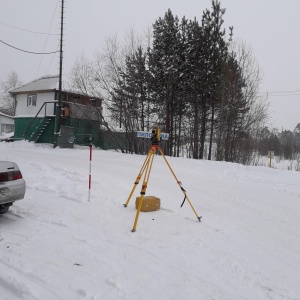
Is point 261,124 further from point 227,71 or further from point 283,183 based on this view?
point 283,183

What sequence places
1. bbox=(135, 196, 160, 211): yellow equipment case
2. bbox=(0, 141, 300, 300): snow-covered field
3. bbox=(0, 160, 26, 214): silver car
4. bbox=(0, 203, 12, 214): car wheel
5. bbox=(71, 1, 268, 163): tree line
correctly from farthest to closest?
bbox=(71, 1, 268, 163): tree line
bbox=(135, 196, 160, 211): yellow equipment case
bbox=(0, 203, 12, 214): car wheel
bbox=(0, 160, 26, 214): silver car
bbox=(0, 141, 300, 300): snow-covered field

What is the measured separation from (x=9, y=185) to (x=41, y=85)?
25.8 metres

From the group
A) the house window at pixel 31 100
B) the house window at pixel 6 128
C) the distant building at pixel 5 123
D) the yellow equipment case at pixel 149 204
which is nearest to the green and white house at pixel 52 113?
the house window at pixel 31 100

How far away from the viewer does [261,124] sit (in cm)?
2305

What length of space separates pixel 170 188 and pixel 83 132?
2004 centimetres

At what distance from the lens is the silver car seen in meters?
4.86

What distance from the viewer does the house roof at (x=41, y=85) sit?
27.3 metres

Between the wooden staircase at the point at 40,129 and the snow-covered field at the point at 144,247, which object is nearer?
the snow-covered field at the point at 144,247

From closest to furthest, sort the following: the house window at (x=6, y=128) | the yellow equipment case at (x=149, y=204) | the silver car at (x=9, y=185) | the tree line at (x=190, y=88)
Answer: the silver car at (x=9, y=185) → the yellow equipment case at (x=149, y=204) → the tree line at (x=190, y=88) → the house window at (x=6, y=128)

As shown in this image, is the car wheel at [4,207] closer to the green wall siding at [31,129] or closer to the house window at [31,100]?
the green wall siding at [31,129]

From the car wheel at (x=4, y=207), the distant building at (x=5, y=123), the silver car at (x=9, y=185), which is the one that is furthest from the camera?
the distant building at (x=5, y=123)

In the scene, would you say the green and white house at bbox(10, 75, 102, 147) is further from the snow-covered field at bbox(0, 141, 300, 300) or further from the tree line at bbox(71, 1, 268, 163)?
the snow-covered field at bbox(0, 141, 300, 300)

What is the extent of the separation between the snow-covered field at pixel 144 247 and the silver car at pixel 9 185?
442 millimetres

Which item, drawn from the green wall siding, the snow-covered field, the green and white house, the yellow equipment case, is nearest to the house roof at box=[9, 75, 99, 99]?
the green and white house
